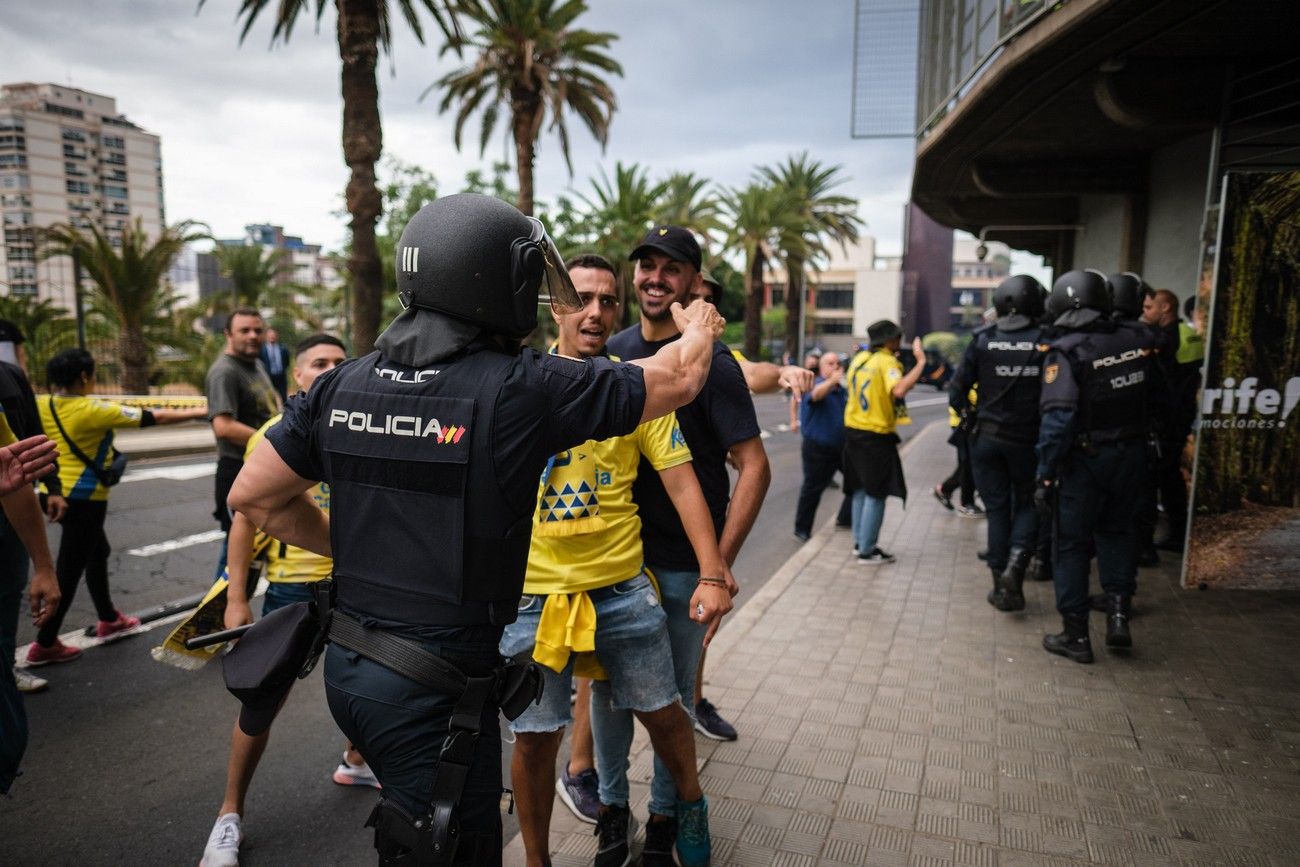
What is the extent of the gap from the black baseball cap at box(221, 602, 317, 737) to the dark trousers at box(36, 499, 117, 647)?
11.9ft

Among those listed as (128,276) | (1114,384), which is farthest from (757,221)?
(1114,384)

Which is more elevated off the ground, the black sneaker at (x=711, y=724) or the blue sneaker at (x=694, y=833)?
the blue sneaker at (x=694, y=833)

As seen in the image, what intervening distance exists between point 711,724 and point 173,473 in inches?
428

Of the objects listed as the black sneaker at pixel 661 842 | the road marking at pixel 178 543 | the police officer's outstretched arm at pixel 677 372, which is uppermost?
the police officer's outstretched arm at pixel 677 372

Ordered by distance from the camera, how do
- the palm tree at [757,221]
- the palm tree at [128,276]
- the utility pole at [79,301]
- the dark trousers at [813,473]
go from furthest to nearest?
the palm tree at [757,221] < the palm tree at [128,276] < the utility pole at [79,301] < the dark trousers at [813,473]

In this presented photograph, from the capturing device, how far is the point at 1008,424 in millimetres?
5426

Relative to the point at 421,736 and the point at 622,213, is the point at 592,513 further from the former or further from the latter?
the point at 622,213

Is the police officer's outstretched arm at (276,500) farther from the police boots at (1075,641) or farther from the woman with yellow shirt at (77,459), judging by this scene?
the police boots at (1075,641)

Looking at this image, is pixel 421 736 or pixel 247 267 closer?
pixel 421 736

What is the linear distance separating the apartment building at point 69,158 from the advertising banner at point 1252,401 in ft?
317

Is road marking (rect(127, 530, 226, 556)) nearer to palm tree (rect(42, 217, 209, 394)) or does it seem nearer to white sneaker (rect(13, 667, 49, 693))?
white sneaker (rect(13, 667, 49, 693))

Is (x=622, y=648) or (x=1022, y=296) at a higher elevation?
(x=1022, y=296)

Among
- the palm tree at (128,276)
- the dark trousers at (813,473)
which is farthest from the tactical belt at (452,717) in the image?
the palm tree at (128,276)

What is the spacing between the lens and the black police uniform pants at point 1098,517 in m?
4.64
